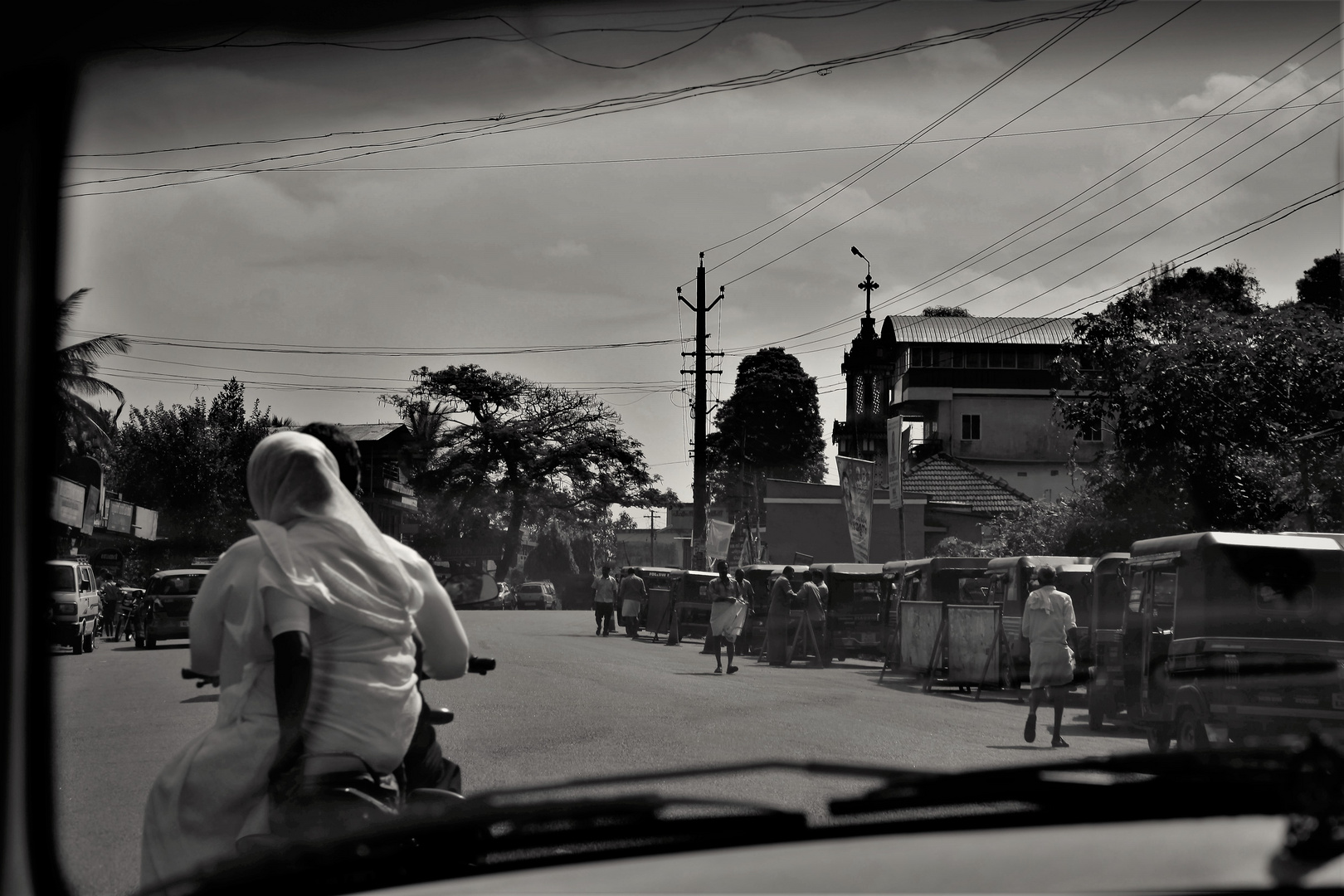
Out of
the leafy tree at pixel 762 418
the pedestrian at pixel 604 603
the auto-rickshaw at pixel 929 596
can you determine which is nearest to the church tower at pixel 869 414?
→ the auto-rickshaw at pixel 929 596

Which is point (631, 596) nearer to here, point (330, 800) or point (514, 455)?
point (514, 455)

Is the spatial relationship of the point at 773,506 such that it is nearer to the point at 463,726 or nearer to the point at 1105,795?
the point at 463,726

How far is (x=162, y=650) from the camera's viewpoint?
11867mm

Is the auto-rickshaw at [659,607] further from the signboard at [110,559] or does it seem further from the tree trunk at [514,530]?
the tree trunk at [514,530]

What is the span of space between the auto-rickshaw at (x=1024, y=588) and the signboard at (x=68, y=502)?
39.4 feet

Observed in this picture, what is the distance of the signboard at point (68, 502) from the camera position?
5.87 meters

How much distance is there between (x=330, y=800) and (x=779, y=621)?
17655 millimetres

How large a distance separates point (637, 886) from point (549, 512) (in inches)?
120

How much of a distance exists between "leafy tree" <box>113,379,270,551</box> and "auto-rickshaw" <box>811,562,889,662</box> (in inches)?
671

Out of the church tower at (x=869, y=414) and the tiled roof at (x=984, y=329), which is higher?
the church tower at (x=869, y=414)

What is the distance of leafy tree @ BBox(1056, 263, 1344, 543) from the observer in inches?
298

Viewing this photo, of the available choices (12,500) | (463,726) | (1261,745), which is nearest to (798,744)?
(463,726)

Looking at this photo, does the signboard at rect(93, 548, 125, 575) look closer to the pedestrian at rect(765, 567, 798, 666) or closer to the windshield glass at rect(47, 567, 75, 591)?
the windshield glass at rect(47, 567, 75, 591)

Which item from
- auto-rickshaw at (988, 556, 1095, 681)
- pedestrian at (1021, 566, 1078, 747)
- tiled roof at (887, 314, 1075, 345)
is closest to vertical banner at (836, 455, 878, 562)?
auto-rickshaw at (988, 556, 1095, 681)
